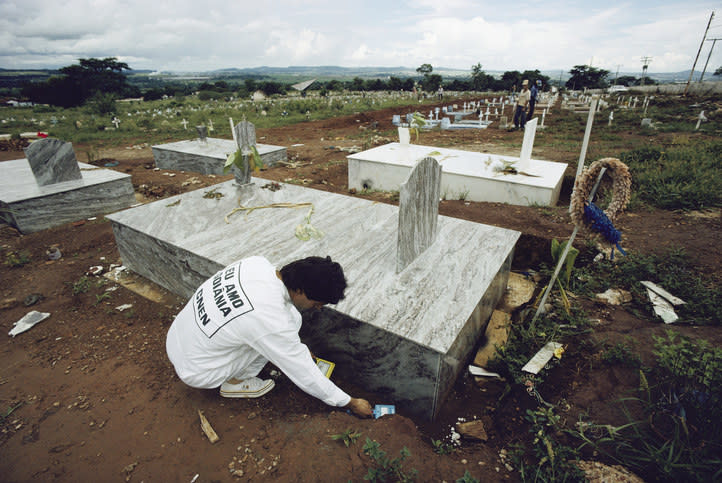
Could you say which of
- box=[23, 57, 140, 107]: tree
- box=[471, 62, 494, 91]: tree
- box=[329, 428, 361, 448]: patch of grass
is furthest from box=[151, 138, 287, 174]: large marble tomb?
box=[471, 62, 494, 91]: tree

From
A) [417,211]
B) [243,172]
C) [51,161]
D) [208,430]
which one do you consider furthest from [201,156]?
[208,430]

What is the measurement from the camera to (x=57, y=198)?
5.39 meters

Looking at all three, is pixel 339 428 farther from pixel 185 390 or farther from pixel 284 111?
pixel 284 111

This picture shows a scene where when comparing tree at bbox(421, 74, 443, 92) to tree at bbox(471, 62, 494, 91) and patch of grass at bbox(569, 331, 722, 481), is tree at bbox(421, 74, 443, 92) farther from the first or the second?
patch of grass at bbox(569, 331, 722, 481)

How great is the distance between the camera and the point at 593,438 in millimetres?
1919

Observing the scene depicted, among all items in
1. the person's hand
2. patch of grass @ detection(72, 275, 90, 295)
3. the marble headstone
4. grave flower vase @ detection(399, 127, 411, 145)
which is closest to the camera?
the person's hand

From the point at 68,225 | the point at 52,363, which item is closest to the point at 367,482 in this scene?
the point at 52,363

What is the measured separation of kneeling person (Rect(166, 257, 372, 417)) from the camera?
6.06 ft

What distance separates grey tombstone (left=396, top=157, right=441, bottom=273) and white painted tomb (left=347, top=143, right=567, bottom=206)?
111 inches

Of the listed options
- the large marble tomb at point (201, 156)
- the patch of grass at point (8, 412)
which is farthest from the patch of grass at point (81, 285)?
the large marble tomb at point (201, 156)

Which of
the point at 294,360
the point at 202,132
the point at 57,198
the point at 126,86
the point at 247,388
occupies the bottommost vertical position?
the point at 247,388

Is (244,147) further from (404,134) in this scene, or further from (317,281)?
(404,134)

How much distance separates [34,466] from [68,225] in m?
4.94

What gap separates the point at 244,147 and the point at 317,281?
355cm
